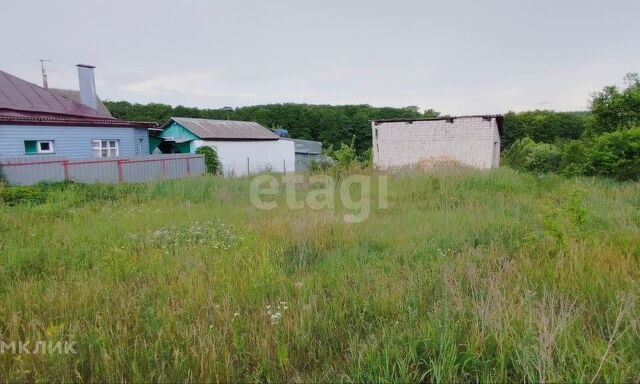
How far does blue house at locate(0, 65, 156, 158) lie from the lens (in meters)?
17.0

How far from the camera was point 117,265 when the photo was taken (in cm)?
416

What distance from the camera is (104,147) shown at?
69.6 feet

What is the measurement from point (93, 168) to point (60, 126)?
17.3ft

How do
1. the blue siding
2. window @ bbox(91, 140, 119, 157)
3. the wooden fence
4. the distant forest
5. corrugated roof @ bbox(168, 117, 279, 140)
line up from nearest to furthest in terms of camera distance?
1. the wooden fence
2. the blue siding
3. window @ bbox(91, 140, 119, 157)
4. corrugated roof @ bbox(168, 117, 279, 140)
5. the distant forest

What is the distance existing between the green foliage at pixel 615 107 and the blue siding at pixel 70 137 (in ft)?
92.6

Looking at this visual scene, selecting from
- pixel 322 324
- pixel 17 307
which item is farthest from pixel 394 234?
pixel 17 307

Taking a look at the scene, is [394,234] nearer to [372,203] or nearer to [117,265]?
[372,203]

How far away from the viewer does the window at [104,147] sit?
816 inches

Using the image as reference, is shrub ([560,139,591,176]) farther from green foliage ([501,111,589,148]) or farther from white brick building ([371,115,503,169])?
Answer: green foliage ([501,111,589,148])

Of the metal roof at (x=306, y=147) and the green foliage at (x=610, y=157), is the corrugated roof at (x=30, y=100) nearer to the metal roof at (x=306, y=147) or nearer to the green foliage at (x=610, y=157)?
the metal roof at (x=306, y=147)

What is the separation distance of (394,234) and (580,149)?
1221cm

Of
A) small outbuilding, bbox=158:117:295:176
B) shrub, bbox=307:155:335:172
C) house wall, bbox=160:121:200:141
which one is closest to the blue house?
house wall, bbox=160:121:200:141

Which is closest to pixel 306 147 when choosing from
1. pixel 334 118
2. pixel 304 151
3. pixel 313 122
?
pixel 304 151

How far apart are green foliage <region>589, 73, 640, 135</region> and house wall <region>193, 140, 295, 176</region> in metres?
19.4
